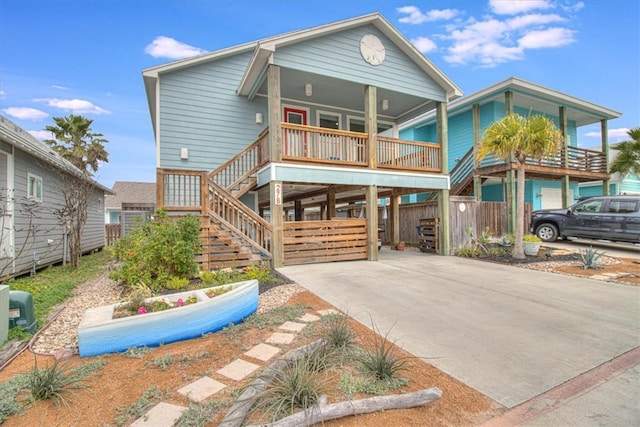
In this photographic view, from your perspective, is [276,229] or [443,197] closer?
[276,229]

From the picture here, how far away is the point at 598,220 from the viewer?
11008 mm

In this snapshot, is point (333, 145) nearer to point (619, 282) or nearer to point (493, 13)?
point (493, 13)

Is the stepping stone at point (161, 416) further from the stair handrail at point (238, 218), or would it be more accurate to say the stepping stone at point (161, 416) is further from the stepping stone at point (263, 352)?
the stair handrail at point (238, 218)

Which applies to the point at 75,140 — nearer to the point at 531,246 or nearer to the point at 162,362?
the point at 162,362

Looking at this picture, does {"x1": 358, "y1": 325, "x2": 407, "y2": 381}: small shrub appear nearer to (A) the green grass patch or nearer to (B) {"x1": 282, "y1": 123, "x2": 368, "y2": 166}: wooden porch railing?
(A) the green grass patch

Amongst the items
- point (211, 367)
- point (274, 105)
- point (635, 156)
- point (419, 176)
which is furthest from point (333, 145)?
point (635, 156)

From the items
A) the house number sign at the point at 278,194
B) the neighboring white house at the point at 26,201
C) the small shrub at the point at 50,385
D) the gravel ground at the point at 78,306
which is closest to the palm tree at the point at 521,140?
the house number sign at the point at 278,194

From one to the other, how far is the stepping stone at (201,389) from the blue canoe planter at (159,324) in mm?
1022

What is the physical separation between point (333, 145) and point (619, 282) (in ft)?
24.3

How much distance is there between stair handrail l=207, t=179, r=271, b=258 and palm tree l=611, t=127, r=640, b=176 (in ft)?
56.6

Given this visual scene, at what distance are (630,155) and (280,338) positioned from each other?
1902cm

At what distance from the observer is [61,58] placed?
1054 cm

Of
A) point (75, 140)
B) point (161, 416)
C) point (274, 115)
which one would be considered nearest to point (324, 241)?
point (274, 115)

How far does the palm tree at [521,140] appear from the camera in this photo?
8.75 metres
